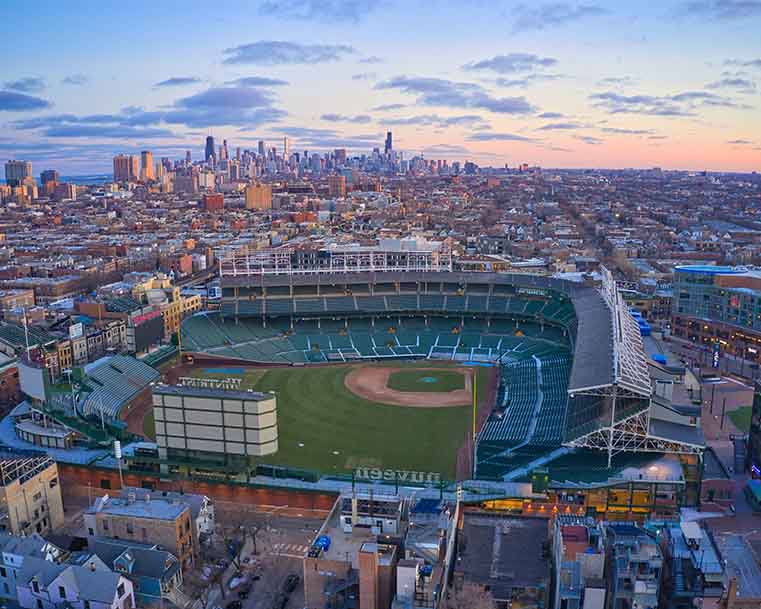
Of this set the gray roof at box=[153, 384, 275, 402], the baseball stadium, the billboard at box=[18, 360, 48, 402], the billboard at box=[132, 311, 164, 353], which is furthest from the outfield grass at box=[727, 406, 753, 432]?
the billboard at box=[132, 311, 164, 353]

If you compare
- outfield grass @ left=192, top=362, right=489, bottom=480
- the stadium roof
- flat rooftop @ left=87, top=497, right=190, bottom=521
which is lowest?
outfield grass @ left=192, top=362, right=489, bottom=480

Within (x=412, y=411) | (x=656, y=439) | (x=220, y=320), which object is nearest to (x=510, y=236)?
(x=220, y=320)

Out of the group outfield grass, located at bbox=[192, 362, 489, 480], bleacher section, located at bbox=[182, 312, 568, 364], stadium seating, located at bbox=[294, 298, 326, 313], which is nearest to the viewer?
outfield grass, located at bbox=[192, 362, 489, 480]

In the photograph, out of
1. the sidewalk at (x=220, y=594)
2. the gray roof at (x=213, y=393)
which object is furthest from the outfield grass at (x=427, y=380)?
the sidewalk at (x=220, y=594)

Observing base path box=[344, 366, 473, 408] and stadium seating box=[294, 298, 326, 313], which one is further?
stadium seating box=[294, 298, 326, 313]

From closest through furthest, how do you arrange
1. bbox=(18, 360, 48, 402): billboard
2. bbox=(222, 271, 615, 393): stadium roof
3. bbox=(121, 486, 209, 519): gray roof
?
bbox=(121, 486, 209, 519): gray roof
bbox=(222, 271, 615, 393): stadium roof
bbox=(18, 360, 48, 402): billboard

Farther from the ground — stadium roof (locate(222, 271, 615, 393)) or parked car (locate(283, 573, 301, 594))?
stadium roof (locate(222, 271, 615, 393))

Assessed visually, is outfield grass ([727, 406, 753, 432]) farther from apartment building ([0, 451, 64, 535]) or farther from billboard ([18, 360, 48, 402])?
billboard ([18, 360, 48, 402])

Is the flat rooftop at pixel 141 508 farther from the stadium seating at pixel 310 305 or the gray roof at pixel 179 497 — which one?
the stadium seating at pixel 310 305
